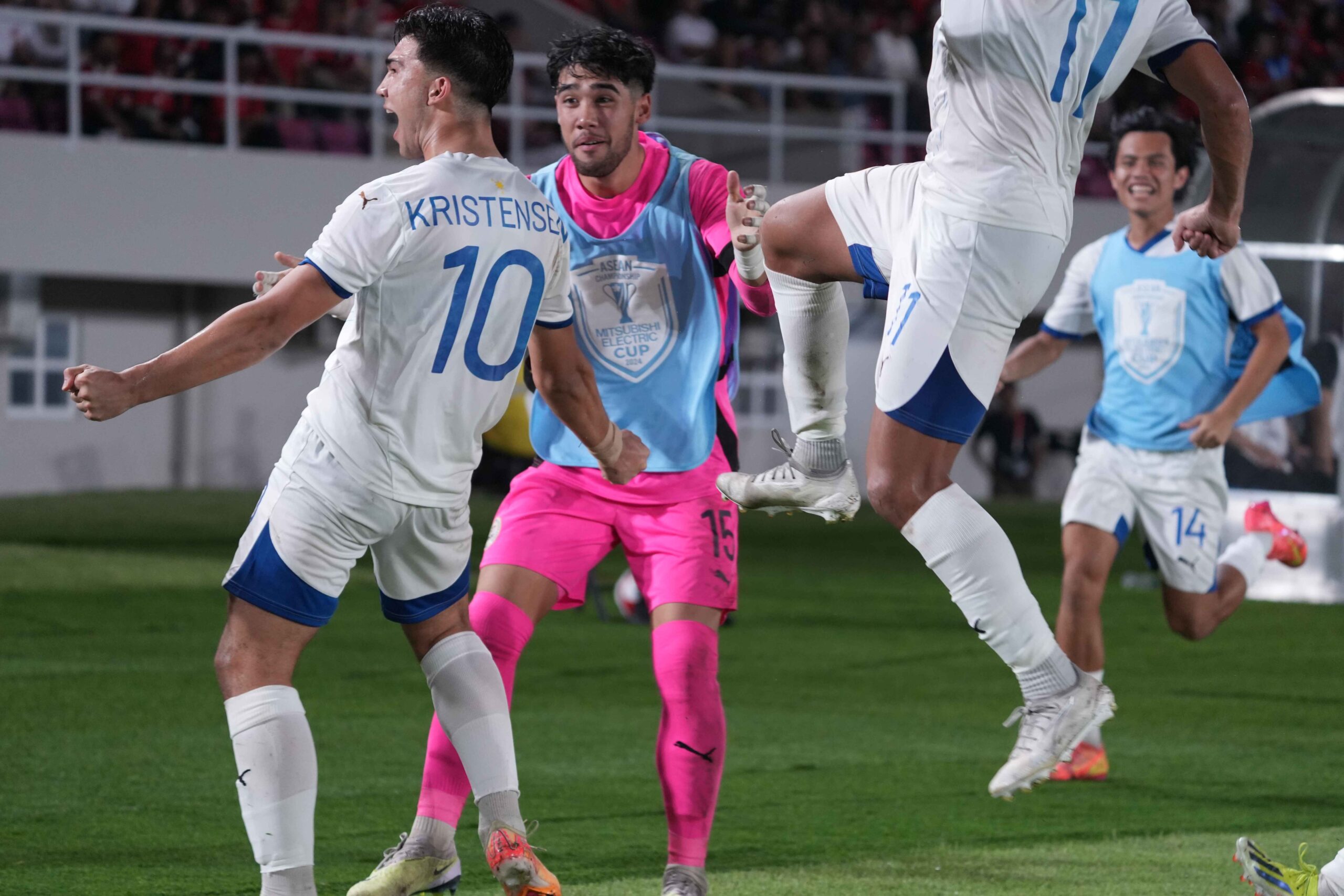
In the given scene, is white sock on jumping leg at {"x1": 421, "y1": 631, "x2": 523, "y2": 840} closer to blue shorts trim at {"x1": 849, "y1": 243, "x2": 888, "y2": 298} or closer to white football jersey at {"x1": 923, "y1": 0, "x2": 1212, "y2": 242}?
blue shorts trim at {"x1": 849, "y1": 243, "x2": 888, "y2": 298}

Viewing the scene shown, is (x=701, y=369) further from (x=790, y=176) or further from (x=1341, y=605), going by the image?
(x=790, y=176)

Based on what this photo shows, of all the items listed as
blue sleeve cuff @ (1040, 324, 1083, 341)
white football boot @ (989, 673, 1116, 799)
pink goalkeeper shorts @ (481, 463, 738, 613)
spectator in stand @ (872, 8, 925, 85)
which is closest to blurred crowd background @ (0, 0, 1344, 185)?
spectator in stand @ (872, 8, 925, 85)

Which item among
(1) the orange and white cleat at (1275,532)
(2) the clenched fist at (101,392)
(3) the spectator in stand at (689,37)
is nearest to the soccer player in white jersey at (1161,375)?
(1) the orange and white cleat at (1275,532)

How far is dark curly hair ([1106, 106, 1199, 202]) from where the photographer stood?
6.55 m

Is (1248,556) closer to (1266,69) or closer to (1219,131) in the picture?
(1219,131)

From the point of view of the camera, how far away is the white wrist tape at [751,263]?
419cm

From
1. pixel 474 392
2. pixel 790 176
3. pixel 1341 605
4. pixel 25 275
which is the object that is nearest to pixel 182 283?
pixel 25 275

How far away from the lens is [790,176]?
20.0m

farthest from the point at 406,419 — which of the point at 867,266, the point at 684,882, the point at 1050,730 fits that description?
the point at 1050,730

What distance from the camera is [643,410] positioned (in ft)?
15.6

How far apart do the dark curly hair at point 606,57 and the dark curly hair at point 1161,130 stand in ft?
8.58

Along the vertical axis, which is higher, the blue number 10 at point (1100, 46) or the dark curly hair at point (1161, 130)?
the blue number 10 at point (1100, 46)

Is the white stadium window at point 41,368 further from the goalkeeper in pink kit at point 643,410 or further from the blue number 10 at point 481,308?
the blue number 10 at point 481,308

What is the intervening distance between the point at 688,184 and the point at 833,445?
103 centimetres
